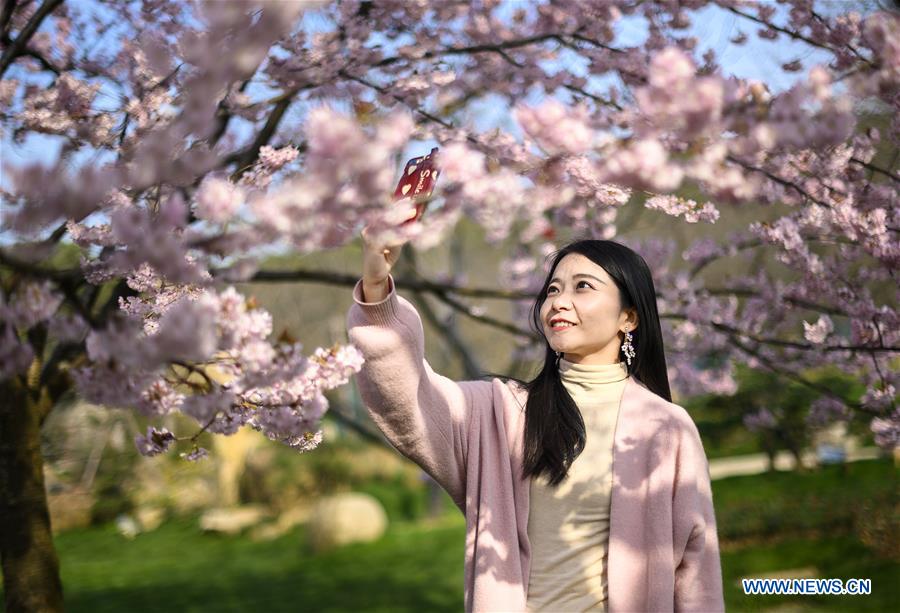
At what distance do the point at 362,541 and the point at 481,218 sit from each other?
8151mm

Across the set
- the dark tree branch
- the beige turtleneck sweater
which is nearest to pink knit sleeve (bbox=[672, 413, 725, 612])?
the beige turtleneck sweater

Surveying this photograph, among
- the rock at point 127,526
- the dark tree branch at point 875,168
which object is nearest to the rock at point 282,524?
the rock at point 127,526

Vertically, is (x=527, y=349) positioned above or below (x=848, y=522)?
above

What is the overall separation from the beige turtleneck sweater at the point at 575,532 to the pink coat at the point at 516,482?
0.11 feet

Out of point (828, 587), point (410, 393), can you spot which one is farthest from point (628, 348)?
point (828, 587)

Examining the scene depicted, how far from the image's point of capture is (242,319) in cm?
152

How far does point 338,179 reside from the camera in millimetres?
1236

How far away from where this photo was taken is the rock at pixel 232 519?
34.6 feet

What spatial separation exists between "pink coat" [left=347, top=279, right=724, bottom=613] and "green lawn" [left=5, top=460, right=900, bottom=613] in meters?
3.71

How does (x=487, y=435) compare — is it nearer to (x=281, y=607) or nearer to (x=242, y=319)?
(x=242, y=319)

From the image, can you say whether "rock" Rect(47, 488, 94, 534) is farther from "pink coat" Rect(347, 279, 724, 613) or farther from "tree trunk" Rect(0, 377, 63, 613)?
"pink coat" Rect(347, 279, 724, 613)

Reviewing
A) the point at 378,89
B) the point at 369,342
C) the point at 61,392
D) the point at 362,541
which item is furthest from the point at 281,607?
the point at 369,342

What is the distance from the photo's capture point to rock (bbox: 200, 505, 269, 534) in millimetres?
10539

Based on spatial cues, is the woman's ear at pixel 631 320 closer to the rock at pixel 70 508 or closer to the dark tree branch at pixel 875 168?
the dark tree branch at pixel 875 168
